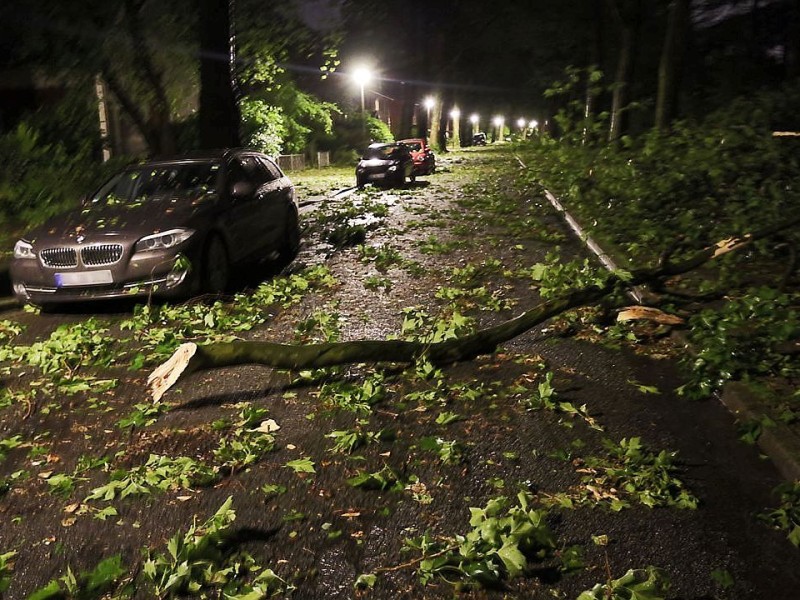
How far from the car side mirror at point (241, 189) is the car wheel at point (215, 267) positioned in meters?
0.65

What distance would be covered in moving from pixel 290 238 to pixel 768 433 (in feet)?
27.9

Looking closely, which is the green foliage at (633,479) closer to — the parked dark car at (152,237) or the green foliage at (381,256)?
the parked dark car at (152,237)

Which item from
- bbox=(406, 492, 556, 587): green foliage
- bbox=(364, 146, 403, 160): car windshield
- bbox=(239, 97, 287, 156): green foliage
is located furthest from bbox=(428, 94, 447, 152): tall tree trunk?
bbox=(406, 492, 556, 587): green foliage

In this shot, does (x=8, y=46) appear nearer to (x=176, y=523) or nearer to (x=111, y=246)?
(x=111, y=246)

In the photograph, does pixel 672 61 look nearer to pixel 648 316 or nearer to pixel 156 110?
pixel 648 316

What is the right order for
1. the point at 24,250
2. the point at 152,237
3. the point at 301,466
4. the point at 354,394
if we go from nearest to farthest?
1. the point at 301,466
2. the point at 354,394
3. the point at 152,237
4. the point at 24,250

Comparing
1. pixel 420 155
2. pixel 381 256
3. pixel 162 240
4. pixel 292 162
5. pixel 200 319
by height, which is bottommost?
pixel 292 162

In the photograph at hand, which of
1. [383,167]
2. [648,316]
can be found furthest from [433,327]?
[383,167]

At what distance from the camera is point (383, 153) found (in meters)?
25.9

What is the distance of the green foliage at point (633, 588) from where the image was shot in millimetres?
2918

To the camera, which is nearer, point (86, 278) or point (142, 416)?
point (142, 416)

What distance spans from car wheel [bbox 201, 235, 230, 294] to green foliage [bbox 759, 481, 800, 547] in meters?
6.25

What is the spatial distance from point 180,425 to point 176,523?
1.38 meters

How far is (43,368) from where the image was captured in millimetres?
6168
